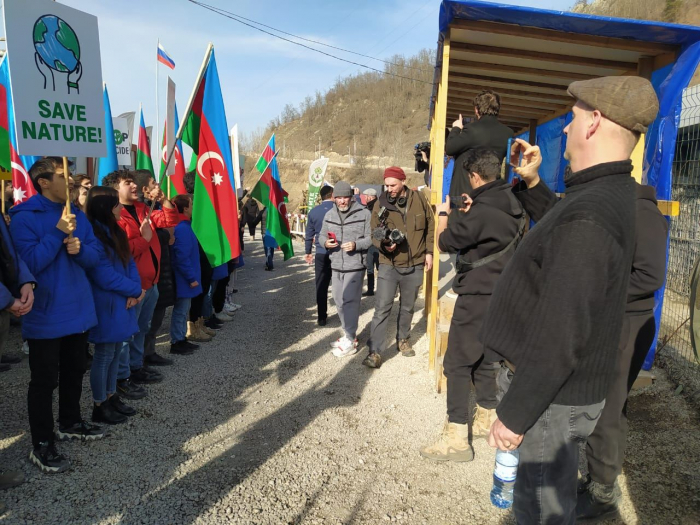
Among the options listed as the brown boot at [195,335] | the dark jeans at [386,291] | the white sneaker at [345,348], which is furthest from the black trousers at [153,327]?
the dark jeans at [386,291]

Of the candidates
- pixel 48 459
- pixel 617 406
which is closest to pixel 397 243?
pixel 617 406

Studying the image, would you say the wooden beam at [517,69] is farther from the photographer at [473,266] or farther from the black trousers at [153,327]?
the black trousers at [153,327]

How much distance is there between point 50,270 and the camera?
3240 mm

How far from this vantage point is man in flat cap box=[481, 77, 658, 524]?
1.45 m

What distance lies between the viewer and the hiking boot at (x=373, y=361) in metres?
5.27

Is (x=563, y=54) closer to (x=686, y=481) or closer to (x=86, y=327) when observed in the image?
(x=686, y=481)

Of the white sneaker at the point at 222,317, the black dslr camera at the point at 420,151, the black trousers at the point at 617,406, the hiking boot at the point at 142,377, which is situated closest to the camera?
the black trousers at the point at 617,406

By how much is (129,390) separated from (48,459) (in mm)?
1264

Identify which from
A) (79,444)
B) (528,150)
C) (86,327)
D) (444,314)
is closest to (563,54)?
(444,314)

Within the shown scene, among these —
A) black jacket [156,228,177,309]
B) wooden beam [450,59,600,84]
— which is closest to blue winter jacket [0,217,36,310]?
black jacket [156,228,177,309]

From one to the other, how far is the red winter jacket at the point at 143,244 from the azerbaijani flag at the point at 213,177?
409 millimetres

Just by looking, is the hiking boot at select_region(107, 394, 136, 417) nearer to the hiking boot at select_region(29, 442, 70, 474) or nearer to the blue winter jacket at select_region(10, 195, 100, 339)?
the hiking boot at select_region(29, 442, 70, 474)

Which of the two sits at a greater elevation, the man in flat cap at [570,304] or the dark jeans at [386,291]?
the man in flat cap at [570,304]

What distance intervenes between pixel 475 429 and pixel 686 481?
1.37m
